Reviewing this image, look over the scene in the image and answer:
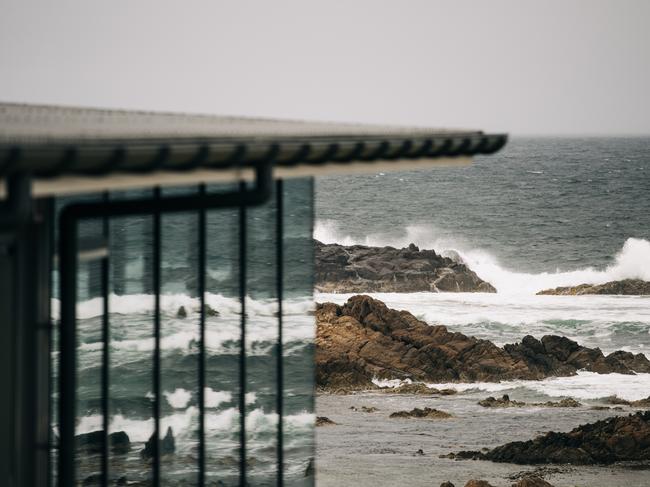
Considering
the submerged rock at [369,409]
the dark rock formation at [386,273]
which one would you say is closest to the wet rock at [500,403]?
the submerged rock at [369,409]

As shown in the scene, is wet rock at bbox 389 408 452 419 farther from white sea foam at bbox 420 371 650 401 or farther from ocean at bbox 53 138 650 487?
white sea foam at bbox 420 371 650 401

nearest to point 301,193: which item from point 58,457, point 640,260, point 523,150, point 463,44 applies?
point 58,457

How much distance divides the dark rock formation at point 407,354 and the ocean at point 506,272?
14.8 inches

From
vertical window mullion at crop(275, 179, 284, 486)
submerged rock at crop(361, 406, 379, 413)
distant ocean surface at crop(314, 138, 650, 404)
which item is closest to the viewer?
vertical window mullion at crop(275, 179, 284, 486)

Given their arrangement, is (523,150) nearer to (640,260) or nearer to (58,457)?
(640,260)

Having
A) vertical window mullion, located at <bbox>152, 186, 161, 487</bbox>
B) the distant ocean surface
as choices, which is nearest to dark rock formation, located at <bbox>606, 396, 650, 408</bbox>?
the distant ocean surface

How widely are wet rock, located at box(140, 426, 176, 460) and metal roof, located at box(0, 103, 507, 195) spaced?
4.67ft

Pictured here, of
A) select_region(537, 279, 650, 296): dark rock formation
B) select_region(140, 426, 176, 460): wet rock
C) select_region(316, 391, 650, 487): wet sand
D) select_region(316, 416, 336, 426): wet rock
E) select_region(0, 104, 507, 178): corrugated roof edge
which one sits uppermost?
select_region(0, 104, 507, 178): corrugated roof edge

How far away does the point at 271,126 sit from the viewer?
21.4 ft

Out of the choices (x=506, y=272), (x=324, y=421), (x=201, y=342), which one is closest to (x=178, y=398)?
(x=201, y=342)

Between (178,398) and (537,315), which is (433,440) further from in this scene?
(178,398)

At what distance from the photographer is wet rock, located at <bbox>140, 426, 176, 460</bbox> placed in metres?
6.15

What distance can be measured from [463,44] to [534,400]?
36.9 m

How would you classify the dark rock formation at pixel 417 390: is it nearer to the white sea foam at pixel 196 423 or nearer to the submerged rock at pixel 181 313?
the white sea foam at pixel 196 423
